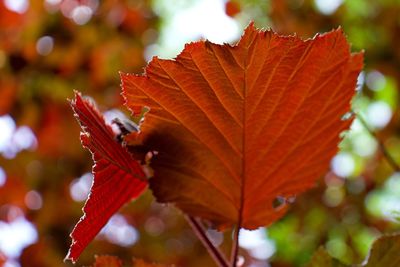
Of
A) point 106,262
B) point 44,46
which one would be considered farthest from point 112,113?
point 106,262

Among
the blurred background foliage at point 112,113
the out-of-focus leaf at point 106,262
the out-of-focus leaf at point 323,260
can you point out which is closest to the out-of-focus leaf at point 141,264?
the out-of-focus leaf at point 106,262

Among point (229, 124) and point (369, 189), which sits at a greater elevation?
point (369, 189)

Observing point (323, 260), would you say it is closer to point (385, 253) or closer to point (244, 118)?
point (385, 253)

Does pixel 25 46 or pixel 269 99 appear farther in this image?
pixel 25 46

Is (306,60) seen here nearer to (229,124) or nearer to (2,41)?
(229,124)

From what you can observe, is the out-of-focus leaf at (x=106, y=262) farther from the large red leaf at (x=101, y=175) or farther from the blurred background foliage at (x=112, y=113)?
the blurred background foliage at (x=112, y=113)

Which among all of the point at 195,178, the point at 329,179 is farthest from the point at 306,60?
the point at 329,179

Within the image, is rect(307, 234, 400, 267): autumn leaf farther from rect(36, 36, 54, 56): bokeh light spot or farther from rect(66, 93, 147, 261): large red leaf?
rect(36, 36, 54, 56): bokeh light spot
